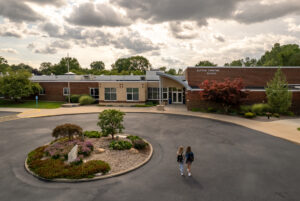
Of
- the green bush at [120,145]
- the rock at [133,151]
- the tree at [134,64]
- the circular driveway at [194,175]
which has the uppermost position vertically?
the tree at [134,64]

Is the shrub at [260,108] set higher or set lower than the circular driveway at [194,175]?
higher

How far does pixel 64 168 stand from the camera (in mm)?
9898

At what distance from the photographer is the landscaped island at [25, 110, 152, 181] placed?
9.47 m

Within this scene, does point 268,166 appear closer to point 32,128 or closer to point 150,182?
point 150,182

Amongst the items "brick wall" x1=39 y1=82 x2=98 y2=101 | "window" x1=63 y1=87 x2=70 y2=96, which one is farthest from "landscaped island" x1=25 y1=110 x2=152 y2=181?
"window" x1=63 y1=87 x2=70 y2=96

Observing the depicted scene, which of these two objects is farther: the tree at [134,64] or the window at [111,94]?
the tree at [134,64]

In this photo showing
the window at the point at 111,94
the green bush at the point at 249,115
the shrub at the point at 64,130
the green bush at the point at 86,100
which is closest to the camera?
the shrub at the point at 64,130

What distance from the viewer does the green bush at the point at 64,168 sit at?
9.22 m

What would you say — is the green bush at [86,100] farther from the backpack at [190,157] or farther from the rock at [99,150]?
the backpack at [190,157]

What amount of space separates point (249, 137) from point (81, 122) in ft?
58.5

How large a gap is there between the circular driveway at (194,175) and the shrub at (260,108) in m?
9.44

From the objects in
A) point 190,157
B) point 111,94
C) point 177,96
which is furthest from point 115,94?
point 190,157

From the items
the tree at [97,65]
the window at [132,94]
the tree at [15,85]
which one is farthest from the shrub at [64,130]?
the tree at [97,65]

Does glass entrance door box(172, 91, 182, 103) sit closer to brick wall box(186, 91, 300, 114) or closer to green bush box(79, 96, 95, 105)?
brick wall box(186, 91, 300, 114)
